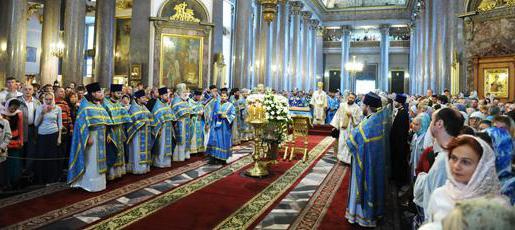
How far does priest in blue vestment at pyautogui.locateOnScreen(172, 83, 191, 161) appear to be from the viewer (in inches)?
355

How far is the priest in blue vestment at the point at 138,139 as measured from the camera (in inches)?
293

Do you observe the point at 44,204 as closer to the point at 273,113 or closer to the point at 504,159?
the point at 273,113

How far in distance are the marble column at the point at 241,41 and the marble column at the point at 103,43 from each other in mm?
5887

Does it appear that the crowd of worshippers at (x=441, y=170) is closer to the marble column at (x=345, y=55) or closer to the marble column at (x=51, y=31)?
the marble column at (x=51, y=31)

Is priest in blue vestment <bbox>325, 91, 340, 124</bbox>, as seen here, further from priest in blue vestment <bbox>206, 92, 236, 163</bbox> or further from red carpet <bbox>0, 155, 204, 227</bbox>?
red carpet <bbox>0, 155, 204, 227</bbox>

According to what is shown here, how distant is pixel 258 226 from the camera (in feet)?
15.4

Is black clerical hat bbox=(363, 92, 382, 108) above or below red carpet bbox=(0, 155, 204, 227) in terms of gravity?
above

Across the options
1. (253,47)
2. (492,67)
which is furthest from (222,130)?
(253,47)

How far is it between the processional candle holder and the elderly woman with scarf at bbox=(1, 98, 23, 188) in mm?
4069

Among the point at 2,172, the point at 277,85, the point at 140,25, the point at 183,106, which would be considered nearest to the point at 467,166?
the point at 2,172

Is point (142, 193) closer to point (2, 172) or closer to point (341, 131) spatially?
point (2, 172)

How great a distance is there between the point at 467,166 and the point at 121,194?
5409mm

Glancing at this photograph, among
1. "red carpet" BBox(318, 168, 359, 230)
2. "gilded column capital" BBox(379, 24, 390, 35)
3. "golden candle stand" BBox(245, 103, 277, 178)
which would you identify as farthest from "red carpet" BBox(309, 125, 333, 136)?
"gilded column capital" BBox(379, 24, 390, 35)

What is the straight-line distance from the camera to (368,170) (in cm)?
464
